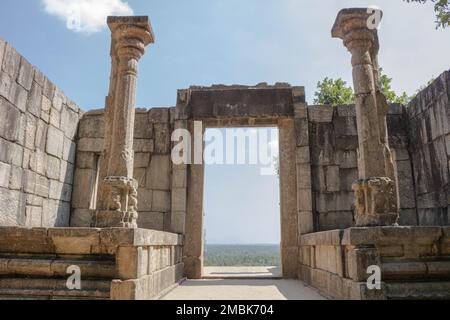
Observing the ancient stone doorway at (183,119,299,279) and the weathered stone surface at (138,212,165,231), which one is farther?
the weathered stone surface at (138,212,165,231)

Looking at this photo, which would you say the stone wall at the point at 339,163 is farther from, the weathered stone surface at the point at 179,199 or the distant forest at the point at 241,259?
the distant forest at the point at 241,259

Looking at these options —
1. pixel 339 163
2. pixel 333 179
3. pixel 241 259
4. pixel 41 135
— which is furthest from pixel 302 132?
pixel 241 259

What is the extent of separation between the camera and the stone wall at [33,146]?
6465 mm

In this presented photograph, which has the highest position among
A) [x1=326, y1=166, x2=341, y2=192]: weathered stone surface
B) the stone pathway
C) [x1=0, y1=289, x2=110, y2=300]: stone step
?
[x1=326, y1=166, x2=341, y2=192]: weathered stone surface

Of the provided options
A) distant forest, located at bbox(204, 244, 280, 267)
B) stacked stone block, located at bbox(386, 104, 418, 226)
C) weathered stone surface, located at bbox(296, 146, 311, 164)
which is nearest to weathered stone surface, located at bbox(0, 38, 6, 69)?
weathered stone surface, located at bbox(296, 146, 311, 164)

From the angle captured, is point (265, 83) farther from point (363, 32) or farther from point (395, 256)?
point (395, 256)

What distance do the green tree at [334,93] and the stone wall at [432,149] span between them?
6.68 meters

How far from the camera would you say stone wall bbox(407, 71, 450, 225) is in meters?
7.47

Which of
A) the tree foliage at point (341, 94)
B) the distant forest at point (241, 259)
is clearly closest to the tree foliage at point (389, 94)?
the tree foliage at point (341, 94)

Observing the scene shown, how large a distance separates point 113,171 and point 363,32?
4429mm

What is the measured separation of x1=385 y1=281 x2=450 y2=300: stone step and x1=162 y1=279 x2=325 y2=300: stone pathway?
1490 mm

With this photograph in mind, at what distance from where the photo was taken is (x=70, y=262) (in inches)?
179

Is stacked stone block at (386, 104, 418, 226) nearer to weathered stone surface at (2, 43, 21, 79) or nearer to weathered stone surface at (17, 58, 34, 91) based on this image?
weathered stone surface at (17, 58, 34, 91)

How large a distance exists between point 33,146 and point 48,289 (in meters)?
3.86
